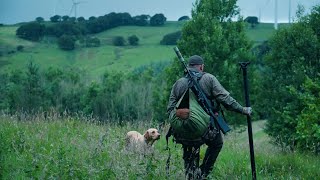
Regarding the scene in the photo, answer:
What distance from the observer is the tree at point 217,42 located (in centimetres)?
3007

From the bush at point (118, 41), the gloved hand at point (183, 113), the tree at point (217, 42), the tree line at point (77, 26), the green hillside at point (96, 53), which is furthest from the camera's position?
the bush at point (118, 41)

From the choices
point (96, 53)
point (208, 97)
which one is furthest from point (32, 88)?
point (208, 97)

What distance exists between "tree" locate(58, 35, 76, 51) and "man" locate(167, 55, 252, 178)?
103989 mm

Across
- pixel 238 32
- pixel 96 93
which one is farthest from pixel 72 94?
pixel 238 32

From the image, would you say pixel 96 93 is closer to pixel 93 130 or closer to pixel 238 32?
pixel 238 32

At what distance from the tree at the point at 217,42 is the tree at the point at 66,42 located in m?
81.3

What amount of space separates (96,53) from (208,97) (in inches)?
4244

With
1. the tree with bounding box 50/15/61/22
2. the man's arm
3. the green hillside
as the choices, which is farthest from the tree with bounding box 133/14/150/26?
the man's arm

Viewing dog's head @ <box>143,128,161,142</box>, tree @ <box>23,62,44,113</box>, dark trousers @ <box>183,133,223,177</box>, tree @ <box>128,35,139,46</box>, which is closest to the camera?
dark trousers @ <box>183,133,223,177</box>

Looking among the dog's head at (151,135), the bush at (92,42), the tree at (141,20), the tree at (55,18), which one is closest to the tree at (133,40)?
the bush at (92,42)

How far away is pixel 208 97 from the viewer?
775 centimetres

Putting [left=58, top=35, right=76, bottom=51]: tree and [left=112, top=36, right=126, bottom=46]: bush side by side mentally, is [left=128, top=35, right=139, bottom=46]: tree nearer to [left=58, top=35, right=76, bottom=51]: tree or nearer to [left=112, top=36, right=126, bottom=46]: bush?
[left=112, top=36, right=126, bottom=46]: bush

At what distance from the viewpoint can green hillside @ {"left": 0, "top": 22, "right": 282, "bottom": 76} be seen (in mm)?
100938

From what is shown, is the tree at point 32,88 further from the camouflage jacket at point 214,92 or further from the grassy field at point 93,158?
the camouflage jacket at point 214,92
